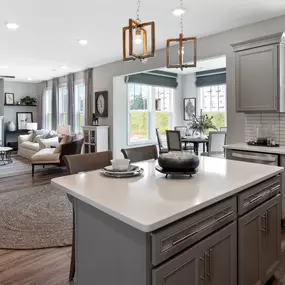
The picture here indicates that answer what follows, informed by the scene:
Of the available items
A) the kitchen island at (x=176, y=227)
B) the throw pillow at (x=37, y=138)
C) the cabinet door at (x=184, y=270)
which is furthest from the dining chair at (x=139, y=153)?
the throw pillow at (x=37, y=138)

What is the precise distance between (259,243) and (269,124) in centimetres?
241

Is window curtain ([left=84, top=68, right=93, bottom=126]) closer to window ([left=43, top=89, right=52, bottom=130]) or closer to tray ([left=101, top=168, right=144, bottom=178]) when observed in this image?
window ([left=43, top=89, right=52, bottom=130])

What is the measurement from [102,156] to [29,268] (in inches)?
46.7

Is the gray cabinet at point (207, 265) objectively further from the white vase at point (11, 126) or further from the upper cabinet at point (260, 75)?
the white vase at point (11, 126)

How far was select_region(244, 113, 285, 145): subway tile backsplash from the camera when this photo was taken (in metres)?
3.70

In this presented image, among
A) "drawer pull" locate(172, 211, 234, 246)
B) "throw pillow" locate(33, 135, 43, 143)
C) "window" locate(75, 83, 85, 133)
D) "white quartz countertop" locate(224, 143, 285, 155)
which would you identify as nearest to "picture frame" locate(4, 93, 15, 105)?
"throw pillow" locate(33, 135, 43, 143)

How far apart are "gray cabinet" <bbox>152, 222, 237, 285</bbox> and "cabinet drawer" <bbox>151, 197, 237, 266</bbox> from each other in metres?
0.04

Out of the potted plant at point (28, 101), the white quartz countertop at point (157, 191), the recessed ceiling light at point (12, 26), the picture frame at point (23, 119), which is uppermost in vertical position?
the recessed ceiling light at point (12, 26)

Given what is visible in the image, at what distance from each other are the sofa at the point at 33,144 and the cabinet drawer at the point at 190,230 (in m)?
6.52

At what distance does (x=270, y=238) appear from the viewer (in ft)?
6.58

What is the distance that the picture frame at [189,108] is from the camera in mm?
8219

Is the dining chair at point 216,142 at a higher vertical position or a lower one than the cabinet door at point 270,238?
higher

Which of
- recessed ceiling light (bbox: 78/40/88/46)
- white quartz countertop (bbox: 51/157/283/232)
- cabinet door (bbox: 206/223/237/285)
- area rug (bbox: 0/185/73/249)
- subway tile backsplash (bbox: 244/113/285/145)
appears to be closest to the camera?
white quartz countertop (bbox: 51/157/283/232)

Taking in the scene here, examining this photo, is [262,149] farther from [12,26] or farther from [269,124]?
[12,26]
